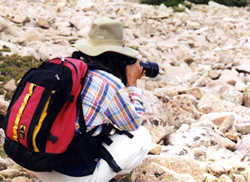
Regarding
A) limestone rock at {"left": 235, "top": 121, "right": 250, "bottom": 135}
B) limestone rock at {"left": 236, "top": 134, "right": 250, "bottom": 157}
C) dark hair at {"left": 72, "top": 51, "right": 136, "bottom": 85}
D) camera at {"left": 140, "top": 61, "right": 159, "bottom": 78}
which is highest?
dark hair at {"left": 72, "top": 51, "right": 136, "bottom": 85}

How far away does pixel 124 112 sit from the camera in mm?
2656

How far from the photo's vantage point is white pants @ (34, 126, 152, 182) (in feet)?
8.75

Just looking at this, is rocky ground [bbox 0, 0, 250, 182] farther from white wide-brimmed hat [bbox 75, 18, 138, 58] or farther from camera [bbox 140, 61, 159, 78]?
white wide-brimmed hat [bbox 75, 18, 138, 58]

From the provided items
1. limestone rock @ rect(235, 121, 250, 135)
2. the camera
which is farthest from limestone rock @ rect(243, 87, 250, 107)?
the camera

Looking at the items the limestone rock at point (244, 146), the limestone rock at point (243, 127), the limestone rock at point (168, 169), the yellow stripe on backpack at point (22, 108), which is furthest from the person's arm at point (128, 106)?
the limestone rock at point (243, 127)

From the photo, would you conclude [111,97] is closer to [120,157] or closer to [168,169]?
[120,157]

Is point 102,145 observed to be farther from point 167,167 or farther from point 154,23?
point 154,23

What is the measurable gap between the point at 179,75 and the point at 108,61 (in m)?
7.16

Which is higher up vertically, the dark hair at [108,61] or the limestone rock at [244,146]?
the dark hair at [108,61]

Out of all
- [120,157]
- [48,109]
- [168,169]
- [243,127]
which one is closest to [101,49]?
[48,109]

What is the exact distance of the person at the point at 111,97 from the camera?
2547mm

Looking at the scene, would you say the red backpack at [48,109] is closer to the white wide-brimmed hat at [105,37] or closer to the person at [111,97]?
the person at [111,97]

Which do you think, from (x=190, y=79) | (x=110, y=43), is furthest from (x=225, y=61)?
(x=110, y=43)

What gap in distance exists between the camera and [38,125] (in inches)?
90.8
